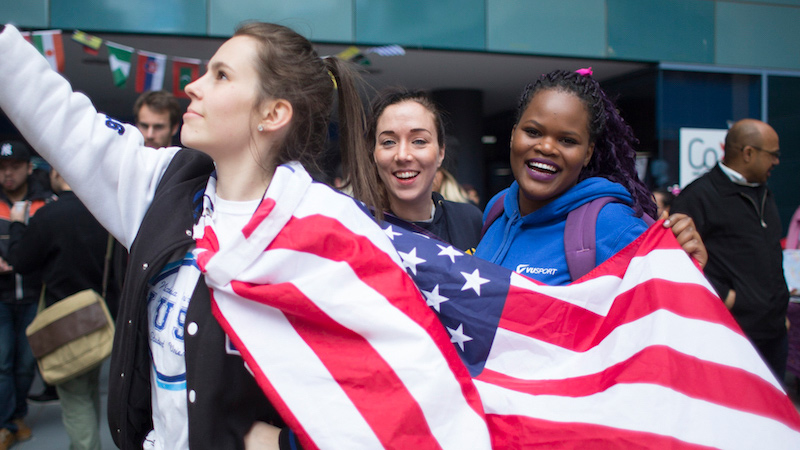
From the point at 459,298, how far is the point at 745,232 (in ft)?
9.02

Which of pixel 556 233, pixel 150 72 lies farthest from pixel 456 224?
pixel 150 72

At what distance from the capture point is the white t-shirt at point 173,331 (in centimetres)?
140

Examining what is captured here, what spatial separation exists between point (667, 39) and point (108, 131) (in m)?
10.3

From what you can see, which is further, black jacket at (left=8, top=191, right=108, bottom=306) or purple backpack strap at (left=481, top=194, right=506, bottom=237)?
black jacket at (left=8, top=191, right=108, bottom=306)

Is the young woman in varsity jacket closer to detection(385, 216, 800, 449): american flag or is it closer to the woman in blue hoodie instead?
detection(385, 216, 800, 449): american flag

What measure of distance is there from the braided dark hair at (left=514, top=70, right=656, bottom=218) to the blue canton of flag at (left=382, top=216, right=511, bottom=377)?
0.64 metres

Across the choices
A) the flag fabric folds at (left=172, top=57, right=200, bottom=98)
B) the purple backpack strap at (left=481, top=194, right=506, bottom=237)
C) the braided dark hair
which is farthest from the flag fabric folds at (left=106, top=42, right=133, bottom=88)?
the braided dark hair

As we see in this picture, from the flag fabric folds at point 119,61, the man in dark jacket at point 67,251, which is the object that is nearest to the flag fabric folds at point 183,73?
the flag fabric folds at point 119,61

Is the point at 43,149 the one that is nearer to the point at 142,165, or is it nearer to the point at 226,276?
the point at 142,165

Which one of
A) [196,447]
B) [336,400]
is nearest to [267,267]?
[336,400]

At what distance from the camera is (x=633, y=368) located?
4.66 feet

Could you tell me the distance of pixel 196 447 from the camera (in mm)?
1289

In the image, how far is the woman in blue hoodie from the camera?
68.8 inches

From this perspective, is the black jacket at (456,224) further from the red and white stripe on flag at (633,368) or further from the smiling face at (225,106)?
the smiling face at (225,106)
